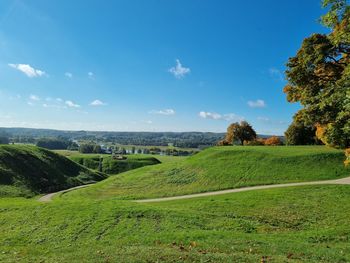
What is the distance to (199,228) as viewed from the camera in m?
18.7

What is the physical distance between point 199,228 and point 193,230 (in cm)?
85

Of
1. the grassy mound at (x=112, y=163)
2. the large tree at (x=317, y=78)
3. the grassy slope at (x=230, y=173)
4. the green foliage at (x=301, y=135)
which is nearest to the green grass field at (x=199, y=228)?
the grassy slope at (x=230, y=173)

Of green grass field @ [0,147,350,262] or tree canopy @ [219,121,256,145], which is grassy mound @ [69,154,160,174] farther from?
green grass field @ [0,147,350,262]

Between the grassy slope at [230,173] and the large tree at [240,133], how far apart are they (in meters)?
37.8

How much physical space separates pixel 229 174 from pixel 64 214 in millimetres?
20773

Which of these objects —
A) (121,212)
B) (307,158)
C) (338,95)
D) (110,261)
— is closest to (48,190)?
(121,212)

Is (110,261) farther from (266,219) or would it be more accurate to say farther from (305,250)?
(266,219)

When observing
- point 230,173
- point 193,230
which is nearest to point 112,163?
point 230,173

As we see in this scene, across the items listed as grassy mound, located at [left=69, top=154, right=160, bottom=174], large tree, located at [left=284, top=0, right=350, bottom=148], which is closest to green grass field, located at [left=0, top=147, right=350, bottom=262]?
large tree, located at [left=284, top=0, right=350, bottom=148]

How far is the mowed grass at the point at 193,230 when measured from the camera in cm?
1268

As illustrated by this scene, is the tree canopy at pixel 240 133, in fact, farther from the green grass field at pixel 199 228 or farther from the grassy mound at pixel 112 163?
the green grass field at pixel 199 228

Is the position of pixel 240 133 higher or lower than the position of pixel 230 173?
higher

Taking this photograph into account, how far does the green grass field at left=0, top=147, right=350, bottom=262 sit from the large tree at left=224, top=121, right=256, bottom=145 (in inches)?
1944

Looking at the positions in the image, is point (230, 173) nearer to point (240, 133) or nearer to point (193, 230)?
point (193, 230)
